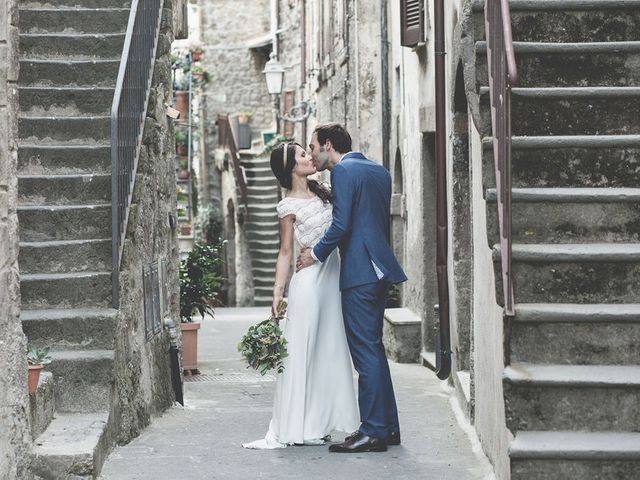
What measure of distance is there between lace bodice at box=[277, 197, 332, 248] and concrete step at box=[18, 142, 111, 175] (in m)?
1.40

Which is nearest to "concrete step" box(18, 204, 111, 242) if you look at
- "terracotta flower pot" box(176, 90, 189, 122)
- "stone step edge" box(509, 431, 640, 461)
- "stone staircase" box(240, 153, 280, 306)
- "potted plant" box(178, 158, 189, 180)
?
"stone step edge" box(509, 431, 640, 461)

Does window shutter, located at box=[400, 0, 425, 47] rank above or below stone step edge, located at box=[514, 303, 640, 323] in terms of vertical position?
above

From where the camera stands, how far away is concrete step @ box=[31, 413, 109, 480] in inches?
241

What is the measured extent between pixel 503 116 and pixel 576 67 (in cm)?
116

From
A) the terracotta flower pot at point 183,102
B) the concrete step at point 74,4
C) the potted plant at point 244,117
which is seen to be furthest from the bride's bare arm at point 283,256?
the potted plant at point 244,117

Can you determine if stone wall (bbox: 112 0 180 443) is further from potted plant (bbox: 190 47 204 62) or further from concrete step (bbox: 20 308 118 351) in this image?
potted plant (bbox: 190 47 204 62)

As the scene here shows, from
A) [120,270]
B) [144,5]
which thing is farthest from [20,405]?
[144,5]

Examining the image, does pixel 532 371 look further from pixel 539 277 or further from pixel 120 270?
pixel 120 270

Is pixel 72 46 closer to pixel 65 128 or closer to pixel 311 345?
pixel 65 128

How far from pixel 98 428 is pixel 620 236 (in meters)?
2.78

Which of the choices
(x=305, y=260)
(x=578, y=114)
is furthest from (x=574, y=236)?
(x=305, y=260)

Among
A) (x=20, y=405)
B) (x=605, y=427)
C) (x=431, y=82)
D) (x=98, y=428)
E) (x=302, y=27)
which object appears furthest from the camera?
(x=302, y=27)

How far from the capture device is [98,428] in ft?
22.1

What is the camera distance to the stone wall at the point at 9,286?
5.73 m
